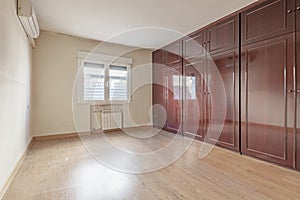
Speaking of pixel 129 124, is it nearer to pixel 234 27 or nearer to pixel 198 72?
pixel 198 72

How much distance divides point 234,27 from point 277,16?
63 centimetres

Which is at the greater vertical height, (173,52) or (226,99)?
(173,52)

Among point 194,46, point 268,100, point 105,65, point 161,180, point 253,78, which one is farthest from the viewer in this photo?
point 105,65

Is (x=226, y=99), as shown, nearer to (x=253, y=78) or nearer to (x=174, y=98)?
(x=253, y=78)

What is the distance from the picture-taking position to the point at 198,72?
3592mm

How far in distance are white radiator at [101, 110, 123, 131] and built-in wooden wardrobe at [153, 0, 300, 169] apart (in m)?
1.88

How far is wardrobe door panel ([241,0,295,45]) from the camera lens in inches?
87.7

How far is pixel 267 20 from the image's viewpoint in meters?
2.43

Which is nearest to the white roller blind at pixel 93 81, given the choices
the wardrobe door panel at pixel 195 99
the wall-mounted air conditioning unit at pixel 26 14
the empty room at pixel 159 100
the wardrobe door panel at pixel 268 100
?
the empty room at pixel 159 100

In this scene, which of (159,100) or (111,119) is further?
(159,100)

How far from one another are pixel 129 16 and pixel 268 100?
8.36 feet

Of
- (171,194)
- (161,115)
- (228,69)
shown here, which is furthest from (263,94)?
(161,115)

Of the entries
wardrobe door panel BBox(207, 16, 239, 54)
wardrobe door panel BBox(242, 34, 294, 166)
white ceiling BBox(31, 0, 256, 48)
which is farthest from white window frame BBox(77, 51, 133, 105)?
wardrobe door panel BBox(242, 34, 294, 166)

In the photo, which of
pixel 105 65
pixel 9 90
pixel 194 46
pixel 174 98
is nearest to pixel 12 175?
pixel 9 90
